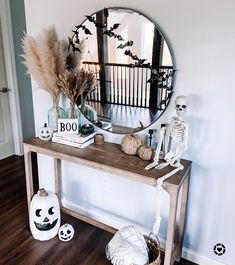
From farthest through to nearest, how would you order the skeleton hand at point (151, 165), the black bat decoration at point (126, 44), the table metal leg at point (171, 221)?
1. the black bat decoration at point (126, 44)
2. the skeleton hand at point (151, 165)
3. the table metal leg at point (171, 221)

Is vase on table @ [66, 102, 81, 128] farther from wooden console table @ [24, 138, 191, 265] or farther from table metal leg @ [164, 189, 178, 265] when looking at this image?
table metal leg @ [164, 189, 178, 265]

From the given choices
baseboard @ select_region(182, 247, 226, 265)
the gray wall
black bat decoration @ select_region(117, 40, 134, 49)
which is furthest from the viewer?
the gray wall

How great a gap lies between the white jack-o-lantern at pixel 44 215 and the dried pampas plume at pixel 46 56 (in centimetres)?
83

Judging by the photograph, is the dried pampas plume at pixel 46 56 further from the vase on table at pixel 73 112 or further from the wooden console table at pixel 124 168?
the wooden console table at pixel 124 168

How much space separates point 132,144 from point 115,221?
78 cm

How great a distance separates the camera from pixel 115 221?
2.16m

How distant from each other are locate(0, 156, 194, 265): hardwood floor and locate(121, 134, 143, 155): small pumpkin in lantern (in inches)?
31.4

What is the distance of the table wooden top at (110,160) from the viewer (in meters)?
1.51

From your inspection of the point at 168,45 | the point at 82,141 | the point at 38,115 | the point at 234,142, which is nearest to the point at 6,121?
the point at 38,115

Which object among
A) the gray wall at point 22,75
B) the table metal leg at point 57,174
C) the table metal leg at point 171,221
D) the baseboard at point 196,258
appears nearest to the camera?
the table metal leg at point 171,221

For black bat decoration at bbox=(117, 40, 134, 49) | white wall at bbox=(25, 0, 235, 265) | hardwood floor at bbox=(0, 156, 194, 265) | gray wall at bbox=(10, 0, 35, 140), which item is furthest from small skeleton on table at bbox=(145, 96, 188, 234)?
gray wall at bbox=(10, 0, 35, 140)

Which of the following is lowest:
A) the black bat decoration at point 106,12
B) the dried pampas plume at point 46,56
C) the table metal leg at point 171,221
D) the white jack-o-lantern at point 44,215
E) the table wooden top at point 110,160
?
the white jack-o-lantern at point 44,215

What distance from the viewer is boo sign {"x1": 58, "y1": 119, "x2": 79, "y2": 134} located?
1926mm

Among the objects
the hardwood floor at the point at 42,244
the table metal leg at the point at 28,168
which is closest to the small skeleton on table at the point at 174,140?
the hardwood floor at the point at 42,244
